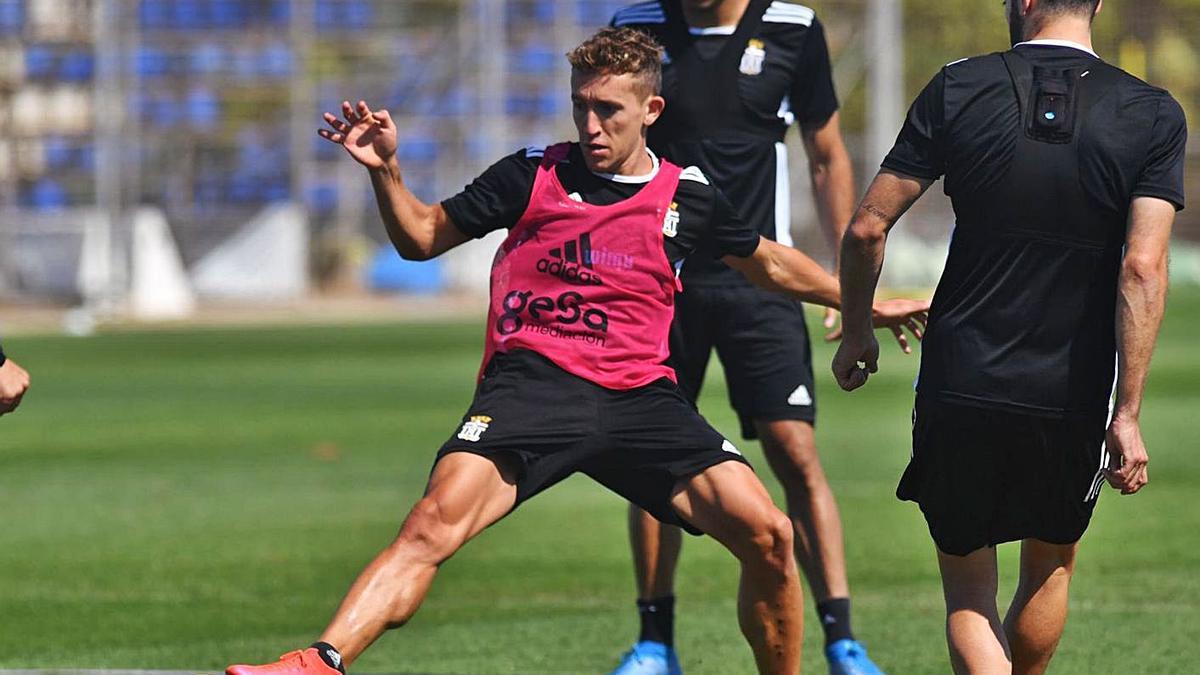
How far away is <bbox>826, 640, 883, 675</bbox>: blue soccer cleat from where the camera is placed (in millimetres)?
7152

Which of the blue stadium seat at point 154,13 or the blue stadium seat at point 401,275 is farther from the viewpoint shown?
the blue stadium seat at point 154,13

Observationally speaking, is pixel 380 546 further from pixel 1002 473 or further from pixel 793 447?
pixel 1002 473

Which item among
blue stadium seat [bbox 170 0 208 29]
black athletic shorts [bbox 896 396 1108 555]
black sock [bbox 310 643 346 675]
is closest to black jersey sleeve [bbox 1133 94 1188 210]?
black athletic shorts [bbox 896 396 1108 555]

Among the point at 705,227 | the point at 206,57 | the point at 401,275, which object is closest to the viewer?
the point at 705,227

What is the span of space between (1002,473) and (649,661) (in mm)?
2237

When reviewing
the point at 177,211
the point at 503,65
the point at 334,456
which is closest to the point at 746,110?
the point at 334,456

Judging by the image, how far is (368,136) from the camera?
5.96 meters

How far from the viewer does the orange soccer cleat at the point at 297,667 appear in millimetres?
5051

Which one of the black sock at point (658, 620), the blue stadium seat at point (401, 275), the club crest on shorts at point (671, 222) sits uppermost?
the club crest on shorts at point (671, 222)

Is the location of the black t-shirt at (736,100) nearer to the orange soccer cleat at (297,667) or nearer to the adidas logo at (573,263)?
the adidas logo at (573,263)

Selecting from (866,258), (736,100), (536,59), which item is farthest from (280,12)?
(866,258)

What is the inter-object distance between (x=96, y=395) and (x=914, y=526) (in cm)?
1231

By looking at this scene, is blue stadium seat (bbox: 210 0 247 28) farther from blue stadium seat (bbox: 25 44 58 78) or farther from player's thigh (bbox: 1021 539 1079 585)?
player's thigh (bbox: 1021 539 1079 585)

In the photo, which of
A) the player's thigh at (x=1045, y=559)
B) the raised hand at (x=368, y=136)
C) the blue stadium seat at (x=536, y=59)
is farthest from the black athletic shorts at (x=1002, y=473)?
the blue stadium seat at (x=536, y=59)
